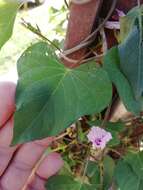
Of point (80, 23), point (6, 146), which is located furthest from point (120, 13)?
point (6, 146)

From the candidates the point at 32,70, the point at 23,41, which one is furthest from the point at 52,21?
the point at 23,41

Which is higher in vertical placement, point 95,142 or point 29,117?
point 29,117

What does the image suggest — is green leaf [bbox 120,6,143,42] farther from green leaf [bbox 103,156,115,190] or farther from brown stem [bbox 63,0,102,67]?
green leaf [bbox 103,156,115,190]

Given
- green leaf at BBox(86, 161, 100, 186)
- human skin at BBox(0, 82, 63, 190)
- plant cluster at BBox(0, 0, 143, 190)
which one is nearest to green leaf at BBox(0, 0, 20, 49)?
plant cluster at BBox(0, 0, 143, 190)

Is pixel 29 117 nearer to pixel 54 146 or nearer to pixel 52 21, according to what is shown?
pixel 54 146

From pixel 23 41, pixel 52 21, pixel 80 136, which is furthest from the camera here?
pixel 23 41

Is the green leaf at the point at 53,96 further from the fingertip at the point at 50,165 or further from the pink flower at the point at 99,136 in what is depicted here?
the fingertip at the point at 50,165

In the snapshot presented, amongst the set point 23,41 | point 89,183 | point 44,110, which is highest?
point 44,110

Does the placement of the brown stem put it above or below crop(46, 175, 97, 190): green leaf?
above
